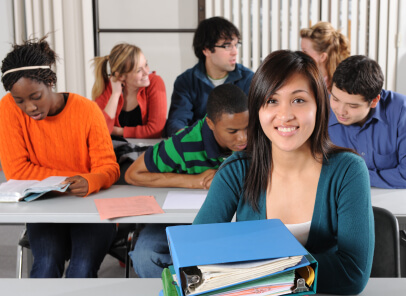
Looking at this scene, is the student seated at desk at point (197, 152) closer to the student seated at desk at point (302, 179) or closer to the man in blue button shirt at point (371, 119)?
the man in blue button shirt at point (371, 119)

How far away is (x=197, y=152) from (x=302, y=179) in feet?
2.93

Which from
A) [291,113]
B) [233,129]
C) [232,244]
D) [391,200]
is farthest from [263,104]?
[391,200]

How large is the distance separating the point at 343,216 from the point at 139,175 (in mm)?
1187

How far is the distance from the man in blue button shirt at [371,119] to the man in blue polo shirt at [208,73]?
1154 mm

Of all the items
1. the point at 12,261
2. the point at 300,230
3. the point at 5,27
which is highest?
the point at 5,27

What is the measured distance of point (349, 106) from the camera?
2180 millimetres

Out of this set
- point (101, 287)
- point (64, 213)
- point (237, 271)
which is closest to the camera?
point (237, 271)

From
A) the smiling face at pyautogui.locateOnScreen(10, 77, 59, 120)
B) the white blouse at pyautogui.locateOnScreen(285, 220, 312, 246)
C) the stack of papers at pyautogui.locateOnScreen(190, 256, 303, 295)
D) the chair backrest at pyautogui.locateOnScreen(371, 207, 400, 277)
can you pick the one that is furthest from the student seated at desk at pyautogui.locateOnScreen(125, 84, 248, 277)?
the stack of papers at pyautogui.locateOnScreen(190, 256, 303, 295)

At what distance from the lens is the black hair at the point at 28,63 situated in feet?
6.93

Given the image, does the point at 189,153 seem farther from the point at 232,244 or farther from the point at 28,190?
the point at 232,244

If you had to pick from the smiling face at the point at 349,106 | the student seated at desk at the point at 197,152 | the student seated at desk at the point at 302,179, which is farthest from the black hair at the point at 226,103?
the student seated at desk at the point at 302,179

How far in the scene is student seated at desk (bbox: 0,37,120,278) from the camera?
2018 mm

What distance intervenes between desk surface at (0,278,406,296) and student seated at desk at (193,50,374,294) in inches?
2.3

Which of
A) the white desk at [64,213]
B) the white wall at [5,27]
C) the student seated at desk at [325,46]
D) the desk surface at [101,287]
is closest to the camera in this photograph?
the desk surface at [101,287]
